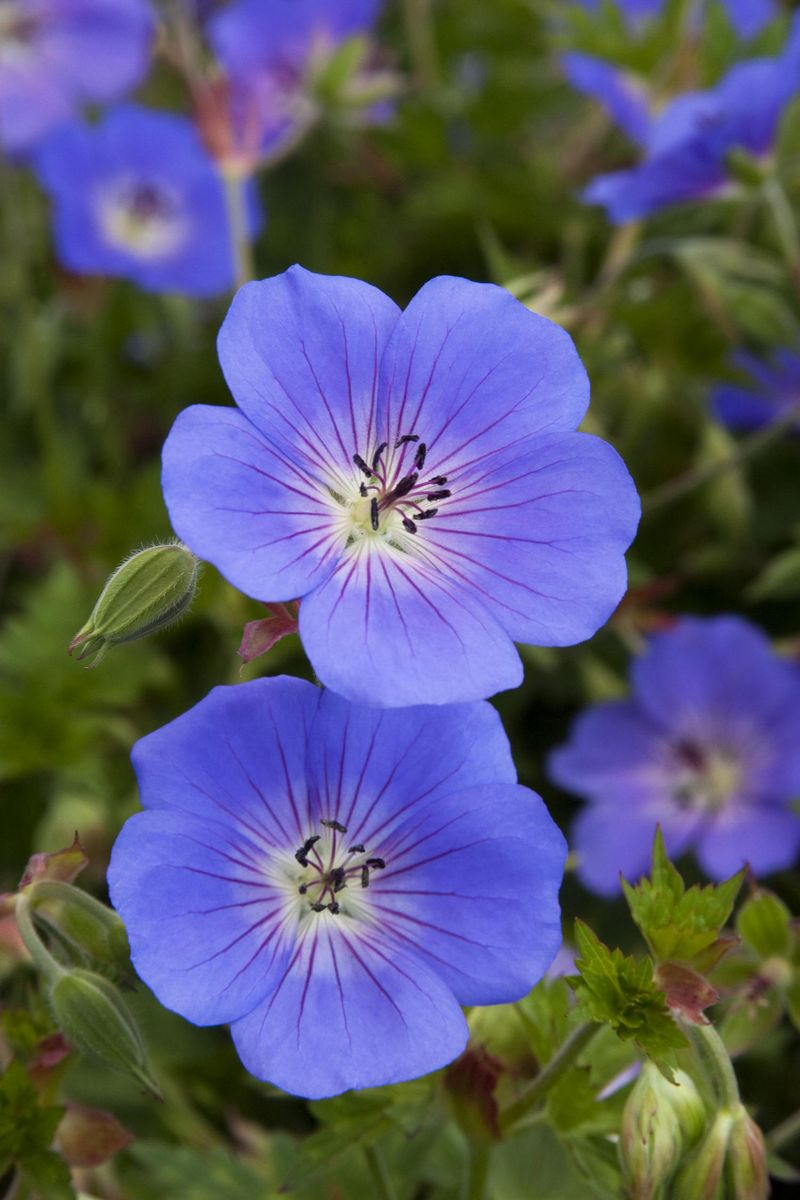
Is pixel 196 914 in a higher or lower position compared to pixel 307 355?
lower

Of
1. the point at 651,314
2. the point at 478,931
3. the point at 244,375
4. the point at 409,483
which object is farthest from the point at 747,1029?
the point at 651,314

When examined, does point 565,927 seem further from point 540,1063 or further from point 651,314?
point 651,314

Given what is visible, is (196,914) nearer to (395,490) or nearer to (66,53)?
(395,490)

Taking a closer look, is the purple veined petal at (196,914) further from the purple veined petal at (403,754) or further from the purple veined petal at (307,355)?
the purple veined petal at (307,355)

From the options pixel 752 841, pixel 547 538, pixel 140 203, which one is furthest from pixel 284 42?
pixel 547 538

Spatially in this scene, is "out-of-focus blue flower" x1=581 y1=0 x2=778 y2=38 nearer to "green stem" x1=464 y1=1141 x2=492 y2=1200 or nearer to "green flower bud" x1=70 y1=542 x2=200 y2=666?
"green flower bud" x1=70 y1=542 x2=200 y2=666

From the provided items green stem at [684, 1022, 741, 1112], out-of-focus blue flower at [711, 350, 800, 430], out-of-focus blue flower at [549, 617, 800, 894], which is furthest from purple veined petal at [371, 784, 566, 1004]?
out-of-focus blue flower at [711, 350, 800, 430]
